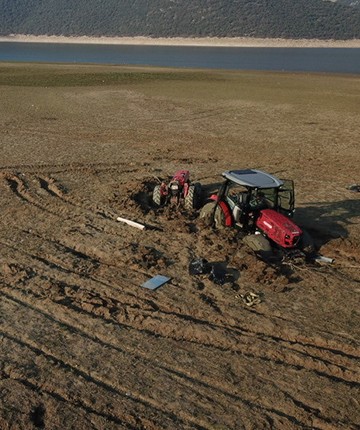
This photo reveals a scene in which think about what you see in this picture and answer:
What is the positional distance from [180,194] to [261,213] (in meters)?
3.19

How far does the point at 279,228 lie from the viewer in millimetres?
10398

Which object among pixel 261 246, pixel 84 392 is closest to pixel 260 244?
pixel 261 246

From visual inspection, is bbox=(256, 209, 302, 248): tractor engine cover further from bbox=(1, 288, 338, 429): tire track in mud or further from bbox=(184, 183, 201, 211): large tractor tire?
bbox=(1, 288, 338, 429): tire track in mud

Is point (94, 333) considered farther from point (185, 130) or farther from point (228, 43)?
point (228, 43)

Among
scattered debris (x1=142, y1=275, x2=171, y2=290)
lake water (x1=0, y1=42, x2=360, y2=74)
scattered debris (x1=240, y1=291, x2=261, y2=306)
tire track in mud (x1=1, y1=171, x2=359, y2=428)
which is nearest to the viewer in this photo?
tire track in mud (x1=1, y1=171, x2=359, y2=428)

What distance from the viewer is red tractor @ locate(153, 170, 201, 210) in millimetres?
13133

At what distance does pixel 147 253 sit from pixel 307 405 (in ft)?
16.4

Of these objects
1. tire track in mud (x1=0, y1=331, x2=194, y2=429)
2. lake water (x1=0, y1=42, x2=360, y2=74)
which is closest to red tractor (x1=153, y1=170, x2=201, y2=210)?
tire track in mud (x1=0, y1=331, x2=194, y2=429)

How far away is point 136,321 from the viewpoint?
334 inches

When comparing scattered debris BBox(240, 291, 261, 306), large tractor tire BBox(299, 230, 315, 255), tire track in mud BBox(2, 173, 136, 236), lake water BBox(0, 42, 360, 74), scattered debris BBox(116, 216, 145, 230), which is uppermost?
large tractor tire BBox(299, 230, 315, 255)

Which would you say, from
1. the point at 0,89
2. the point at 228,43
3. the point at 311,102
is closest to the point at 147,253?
the point at 311,102

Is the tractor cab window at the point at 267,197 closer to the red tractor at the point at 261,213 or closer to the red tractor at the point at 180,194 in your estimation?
the red tractor at the point at 261,213

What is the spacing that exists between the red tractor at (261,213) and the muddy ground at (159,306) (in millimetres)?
409

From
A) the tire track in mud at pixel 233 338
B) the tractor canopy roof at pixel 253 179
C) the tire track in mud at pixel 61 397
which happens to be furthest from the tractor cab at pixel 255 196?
the tire track in mud at pixel 61 397
